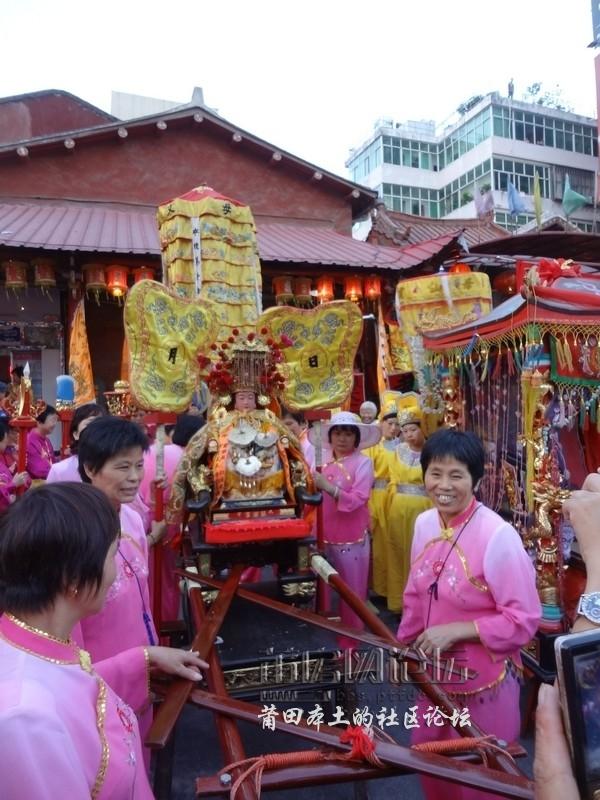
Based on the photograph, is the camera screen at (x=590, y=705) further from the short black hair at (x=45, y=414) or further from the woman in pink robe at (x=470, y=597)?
the short black hair at (x=45, y=414)

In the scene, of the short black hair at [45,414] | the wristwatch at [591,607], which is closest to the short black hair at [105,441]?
the wristwatch at [591,607]

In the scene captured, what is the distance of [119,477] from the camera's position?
7.02 feet

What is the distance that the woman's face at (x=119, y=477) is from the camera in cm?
213

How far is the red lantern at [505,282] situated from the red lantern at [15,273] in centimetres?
776

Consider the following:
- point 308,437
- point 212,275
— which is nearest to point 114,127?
point 212,275

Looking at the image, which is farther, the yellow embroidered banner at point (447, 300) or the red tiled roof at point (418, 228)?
the red tiled roof at point (418, 228)

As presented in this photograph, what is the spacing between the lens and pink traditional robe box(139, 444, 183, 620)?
3.79 metres

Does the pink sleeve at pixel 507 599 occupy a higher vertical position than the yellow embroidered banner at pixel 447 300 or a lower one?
lower

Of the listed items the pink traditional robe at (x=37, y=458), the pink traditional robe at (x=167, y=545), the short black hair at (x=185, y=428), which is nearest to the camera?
the pink traditional robe at (x=167, y=545)

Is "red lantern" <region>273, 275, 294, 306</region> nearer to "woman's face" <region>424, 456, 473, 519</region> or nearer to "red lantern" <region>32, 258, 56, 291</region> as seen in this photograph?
"red lantern" <region>32, 258, 56, 291</region>

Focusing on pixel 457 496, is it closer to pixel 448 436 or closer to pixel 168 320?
pixel 448 436

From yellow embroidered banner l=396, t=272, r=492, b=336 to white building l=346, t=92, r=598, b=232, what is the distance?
59.8ft

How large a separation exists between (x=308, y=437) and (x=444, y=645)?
320 centimetres

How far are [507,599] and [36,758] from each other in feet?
4.97
